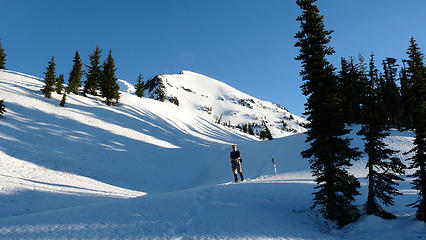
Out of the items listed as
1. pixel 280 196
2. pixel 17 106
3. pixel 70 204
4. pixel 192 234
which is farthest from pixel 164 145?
pixel 192 234

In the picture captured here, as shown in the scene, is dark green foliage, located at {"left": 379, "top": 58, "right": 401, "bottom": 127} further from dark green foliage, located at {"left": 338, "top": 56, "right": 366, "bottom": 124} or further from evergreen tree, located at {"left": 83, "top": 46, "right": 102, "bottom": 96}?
evergreen tree, located at {"left": 83, "top": 46, "right": 102, "bottom": 96}

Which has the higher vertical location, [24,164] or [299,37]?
[299,37]

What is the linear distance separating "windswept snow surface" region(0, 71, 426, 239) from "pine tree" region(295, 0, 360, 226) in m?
0.85

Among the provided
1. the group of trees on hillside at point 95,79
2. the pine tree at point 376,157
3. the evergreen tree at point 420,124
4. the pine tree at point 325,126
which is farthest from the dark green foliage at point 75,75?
the evergreen tree at point 420,124

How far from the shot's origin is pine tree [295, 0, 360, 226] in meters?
8.54

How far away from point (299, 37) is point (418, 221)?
8.53 m

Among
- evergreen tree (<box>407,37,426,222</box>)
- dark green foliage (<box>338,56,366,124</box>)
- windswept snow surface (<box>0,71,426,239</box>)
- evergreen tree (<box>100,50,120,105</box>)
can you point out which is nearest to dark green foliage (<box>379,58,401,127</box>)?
dark green foliage (<box>338,56,366,124</box>)

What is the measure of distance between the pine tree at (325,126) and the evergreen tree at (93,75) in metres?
43.2

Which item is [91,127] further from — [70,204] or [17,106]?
[70,204]

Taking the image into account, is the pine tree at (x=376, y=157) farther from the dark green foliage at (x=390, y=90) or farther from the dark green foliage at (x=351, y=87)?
the dark green foliage at (x=390, y=90)

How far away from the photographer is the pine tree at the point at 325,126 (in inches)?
336

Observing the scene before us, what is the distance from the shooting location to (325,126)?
917 centimetres

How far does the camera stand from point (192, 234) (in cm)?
646

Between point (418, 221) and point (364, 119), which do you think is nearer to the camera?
point (418, 221)
